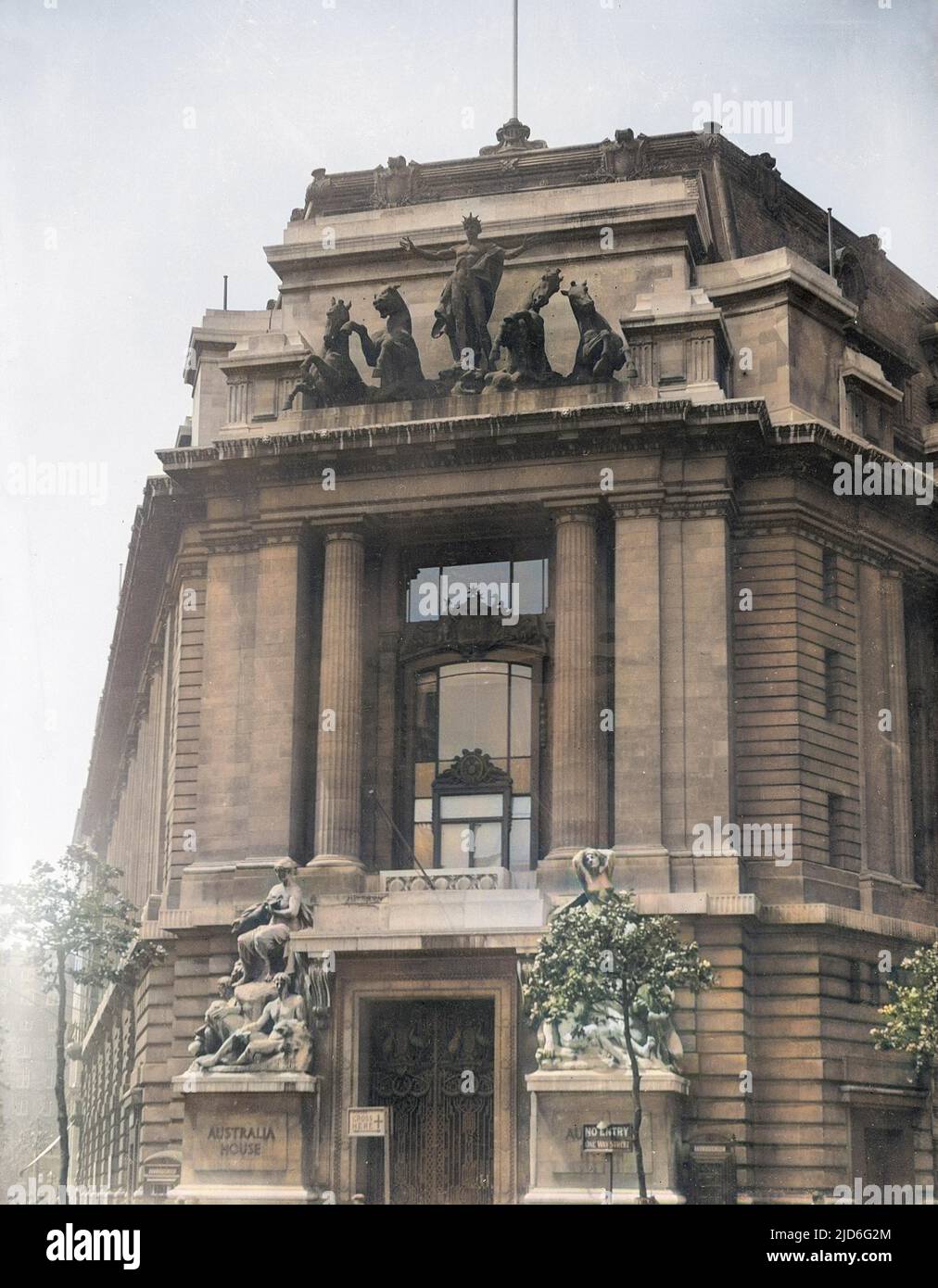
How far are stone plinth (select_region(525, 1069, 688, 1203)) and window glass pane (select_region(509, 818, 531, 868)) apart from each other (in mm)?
7402

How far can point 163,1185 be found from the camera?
1900 inches

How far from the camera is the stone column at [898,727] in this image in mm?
51625

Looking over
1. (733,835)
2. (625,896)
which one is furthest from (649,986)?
(733,835)

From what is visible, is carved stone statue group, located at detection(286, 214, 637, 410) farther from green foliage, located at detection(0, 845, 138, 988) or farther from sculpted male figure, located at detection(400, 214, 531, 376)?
green foliage, located at detection(0, 845, 138, 988)

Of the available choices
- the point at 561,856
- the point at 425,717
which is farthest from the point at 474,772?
the point at 561,856

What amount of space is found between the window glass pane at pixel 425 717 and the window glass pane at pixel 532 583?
2774 mm

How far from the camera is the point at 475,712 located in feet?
168

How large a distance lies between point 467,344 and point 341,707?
29.9 feet

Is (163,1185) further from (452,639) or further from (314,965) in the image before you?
(452,639)

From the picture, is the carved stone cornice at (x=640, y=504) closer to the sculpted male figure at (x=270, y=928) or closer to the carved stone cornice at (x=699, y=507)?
the carved stone cornice at (x=699, y=507)

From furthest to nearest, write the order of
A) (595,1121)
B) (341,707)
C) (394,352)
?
1. (394,352)
2. (341,707)
3. (595,1121)

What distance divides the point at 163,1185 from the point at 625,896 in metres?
12.8

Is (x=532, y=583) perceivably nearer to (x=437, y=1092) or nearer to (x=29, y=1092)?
(x=437, y=1092)
